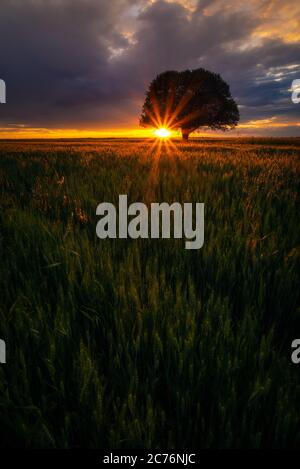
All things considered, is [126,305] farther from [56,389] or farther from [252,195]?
[252,195]

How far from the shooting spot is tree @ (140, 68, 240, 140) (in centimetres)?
4178

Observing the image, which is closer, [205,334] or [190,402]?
[190,402]

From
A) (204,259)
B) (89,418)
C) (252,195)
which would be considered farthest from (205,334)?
(252,195)

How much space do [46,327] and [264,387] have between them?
2.63 feet

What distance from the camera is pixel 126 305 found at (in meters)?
1.32
